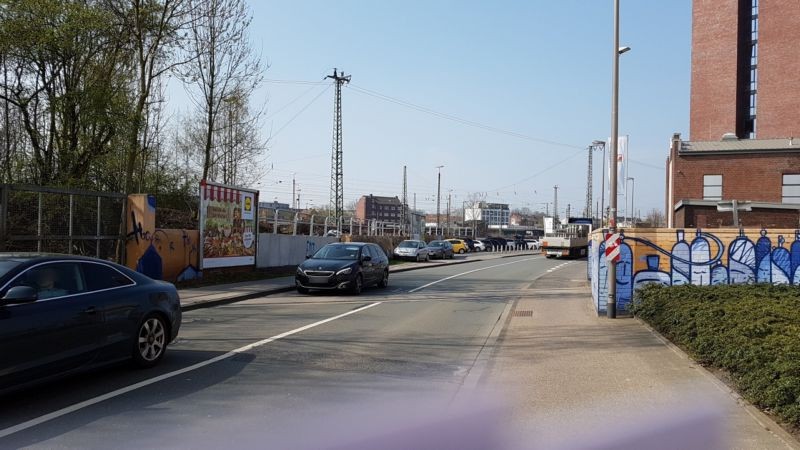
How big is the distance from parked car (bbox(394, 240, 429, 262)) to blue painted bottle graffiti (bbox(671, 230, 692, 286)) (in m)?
25.7

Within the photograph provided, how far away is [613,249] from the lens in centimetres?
1273

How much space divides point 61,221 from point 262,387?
1058cm

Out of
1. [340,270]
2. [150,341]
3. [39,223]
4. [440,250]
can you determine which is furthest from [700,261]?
[440,250]

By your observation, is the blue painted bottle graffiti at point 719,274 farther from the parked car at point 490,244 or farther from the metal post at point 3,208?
the parked car at point 490,244

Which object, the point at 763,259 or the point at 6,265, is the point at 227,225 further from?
the point at 763,259

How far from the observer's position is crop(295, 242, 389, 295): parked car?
56.5ft

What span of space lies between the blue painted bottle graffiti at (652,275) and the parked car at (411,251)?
84.1ft

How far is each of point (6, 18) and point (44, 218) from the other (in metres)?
5.89

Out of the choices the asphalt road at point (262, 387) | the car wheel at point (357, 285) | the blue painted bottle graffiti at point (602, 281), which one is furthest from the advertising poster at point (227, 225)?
the blue painted bottle graffiti at point (602, 281)

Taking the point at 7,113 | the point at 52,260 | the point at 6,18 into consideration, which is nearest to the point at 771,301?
the point at 52,260

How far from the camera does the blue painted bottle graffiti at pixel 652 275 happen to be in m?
13.2

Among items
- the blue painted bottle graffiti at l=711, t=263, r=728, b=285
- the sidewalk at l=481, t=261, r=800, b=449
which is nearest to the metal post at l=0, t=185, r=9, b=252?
the sidewalk at l=481, t=261, r=800, b=449

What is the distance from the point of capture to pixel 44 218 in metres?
14.2

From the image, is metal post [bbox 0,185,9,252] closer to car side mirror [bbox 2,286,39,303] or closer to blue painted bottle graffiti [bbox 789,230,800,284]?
car side mirror [bbox 2,286,39,303]
